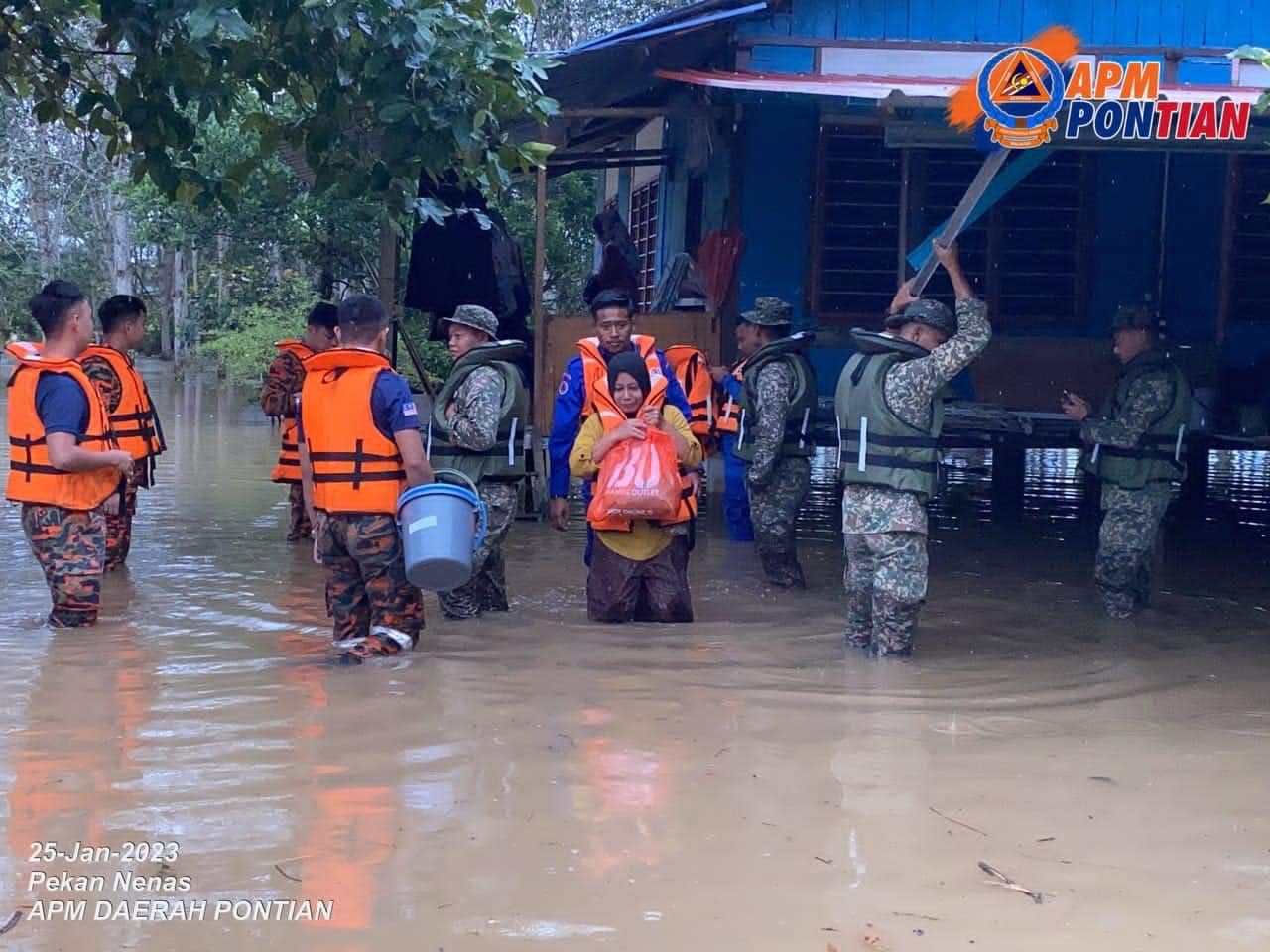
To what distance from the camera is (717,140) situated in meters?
12.4

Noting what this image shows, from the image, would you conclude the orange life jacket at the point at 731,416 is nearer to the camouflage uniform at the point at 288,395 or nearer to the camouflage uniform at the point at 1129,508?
the camouflage uniform at the point at 1129,508

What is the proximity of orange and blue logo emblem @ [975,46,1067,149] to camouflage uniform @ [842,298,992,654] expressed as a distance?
132cm

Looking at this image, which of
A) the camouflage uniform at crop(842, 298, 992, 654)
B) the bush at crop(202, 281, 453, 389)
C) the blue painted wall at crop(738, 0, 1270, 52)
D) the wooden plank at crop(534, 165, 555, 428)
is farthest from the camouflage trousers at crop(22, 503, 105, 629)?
A: the bush at crop(202, 281, 453, 389)

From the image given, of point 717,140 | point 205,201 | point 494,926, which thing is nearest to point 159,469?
point 717,140

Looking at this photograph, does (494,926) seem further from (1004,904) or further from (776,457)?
(776,457)

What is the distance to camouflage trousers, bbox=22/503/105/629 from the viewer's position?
24.3 feet

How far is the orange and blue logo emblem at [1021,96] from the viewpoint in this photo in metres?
7.80

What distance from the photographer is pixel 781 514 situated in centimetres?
928

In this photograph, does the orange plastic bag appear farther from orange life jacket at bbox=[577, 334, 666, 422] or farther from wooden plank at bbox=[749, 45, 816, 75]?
wooden plank at bbox=[749, 45, 816, 75]

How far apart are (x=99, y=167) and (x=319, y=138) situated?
32953mm

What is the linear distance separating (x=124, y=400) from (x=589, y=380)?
3.13 m

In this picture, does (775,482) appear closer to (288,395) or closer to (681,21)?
(288,395)

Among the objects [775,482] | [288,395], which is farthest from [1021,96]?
[288,395]

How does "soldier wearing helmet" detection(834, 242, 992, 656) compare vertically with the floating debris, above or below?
above
